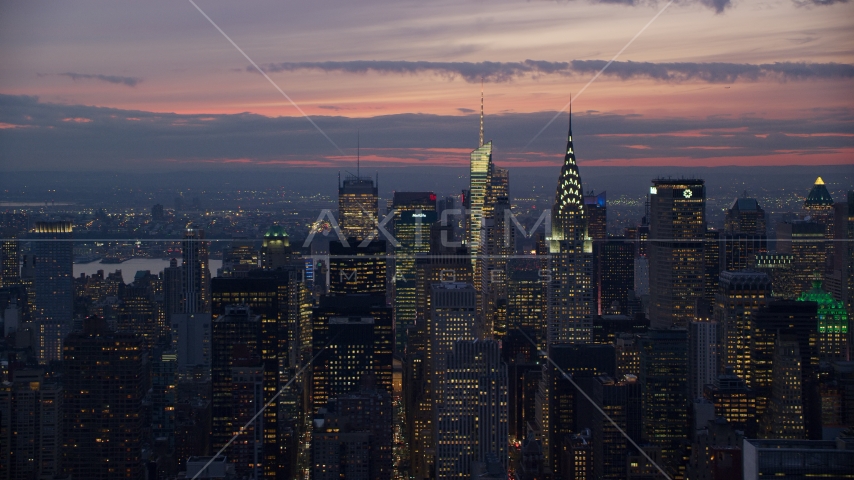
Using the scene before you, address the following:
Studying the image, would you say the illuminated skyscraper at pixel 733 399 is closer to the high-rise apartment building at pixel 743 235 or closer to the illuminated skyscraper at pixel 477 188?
the high-rise apartment building at pixel 743 235

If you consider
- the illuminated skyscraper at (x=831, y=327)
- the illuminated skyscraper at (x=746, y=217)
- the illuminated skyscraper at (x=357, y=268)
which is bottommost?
the illuminated skyscraper at (x=831, y=327)

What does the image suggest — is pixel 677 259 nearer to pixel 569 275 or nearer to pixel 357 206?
pixel 569 275

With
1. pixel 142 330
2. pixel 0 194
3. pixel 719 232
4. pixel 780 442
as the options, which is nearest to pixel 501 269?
pixel 719 232

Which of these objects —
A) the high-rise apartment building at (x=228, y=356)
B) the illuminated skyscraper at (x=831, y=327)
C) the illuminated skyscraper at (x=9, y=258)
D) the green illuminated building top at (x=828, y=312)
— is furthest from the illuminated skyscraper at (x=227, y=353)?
the green illuminated building top at (x=828, y=312)

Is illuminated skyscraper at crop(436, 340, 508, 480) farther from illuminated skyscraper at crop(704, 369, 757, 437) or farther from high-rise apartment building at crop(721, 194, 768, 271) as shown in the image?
high-rise apartment building at crop(721, 194, 768, 271)

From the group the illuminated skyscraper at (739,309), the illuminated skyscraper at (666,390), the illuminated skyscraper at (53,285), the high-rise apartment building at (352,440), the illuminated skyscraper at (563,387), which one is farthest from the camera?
the illuminated skyscraper at (739,309)

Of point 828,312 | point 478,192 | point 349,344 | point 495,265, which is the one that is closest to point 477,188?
point 478,192

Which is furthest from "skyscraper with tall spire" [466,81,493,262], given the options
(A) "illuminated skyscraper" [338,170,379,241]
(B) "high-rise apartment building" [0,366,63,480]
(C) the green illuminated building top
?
(B) "high-rise apartment building" [0,366,63,480]
